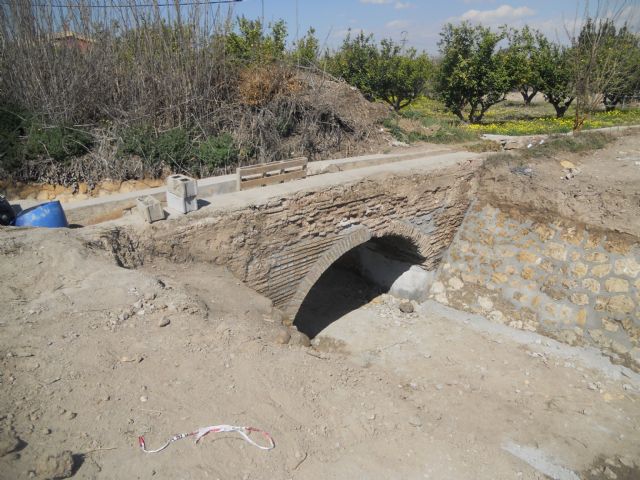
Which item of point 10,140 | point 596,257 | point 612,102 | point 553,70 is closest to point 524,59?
point 553,70

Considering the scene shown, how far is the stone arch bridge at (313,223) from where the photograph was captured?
5.87 metres

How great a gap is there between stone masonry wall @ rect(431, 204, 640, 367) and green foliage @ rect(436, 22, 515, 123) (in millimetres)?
9904

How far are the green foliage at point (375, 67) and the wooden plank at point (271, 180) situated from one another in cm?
1254

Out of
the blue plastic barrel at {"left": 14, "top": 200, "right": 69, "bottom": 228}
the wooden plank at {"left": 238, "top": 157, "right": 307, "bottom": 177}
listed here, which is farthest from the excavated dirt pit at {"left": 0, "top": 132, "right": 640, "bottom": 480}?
the wooden plank at {"left": 238, "top": 157, "right": 307, "bottom": 177}

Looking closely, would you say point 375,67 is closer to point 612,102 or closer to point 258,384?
point 612,102

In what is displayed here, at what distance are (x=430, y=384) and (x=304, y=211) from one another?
3.44 meters

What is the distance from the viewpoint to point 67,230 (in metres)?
5.11

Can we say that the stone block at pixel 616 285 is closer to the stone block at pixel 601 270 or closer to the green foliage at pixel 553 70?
the stone block at pixel 601 270

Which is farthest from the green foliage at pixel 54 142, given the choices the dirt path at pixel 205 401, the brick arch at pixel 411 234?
the brick arch at pixel 411 234

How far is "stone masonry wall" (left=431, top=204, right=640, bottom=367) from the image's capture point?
7.66 meters

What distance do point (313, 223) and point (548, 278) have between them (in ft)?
15.9

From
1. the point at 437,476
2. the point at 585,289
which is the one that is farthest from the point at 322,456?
the point at 585,289

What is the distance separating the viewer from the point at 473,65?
1720 cm

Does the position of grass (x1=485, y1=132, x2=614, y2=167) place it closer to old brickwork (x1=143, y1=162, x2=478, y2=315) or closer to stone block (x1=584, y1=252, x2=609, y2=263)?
old brickwork (x1=143, y1=162, x2=478, y2=315)
